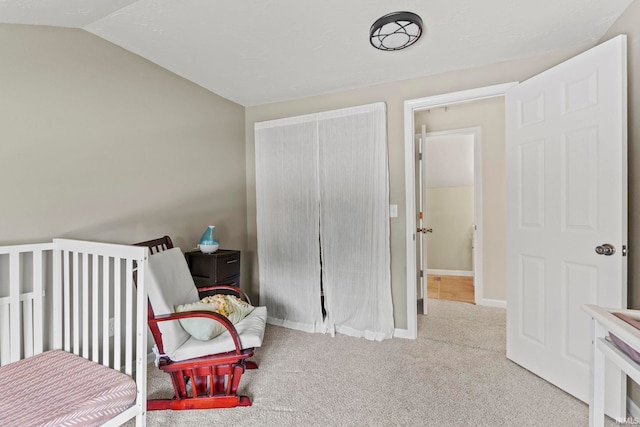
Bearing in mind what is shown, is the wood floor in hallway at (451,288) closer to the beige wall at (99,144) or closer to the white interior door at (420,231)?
the white interior door at (420,231)

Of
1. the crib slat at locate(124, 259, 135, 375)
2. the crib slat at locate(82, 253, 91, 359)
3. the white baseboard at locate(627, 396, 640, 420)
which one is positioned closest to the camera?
the crib slat at locate(124, 259, 135, 375)

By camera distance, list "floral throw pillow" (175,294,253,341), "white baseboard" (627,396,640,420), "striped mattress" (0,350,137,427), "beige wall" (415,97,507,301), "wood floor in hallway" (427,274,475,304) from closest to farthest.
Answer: "striped mattress" (0,350,137,427), "white baseboard" (627,396,640,420), "floral throw pillow" (175,294,253,341), "beige wall" (415,97,507,301), "wood floor in hallway" (427,274,475,304)

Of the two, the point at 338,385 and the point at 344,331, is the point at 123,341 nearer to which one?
the point at 338,385

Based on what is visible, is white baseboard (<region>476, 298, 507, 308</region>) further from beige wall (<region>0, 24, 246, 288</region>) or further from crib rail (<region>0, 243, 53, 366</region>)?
crib rail (<region>0, 243, 53, 366</region>)

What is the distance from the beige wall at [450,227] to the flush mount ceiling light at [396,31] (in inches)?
129

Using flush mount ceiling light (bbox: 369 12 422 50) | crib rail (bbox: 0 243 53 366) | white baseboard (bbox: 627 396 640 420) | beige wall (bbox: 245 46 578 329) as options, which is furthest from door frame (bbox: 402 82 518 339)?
crib rail (bbox: 0 243 53 366)

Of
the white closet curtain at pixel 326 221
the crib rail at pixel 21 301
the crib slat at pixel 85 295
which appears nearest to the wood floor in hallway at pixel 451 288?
the white closet curtain at pixel 326 221

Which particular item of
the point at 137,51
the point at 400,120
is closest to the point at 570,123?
the point at 400,120

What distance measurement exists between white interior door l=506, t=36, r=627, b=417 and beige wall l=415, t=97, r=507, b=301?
133cm

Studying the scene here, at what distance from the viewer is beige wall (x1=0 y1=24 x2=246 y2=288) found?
1.54 metres

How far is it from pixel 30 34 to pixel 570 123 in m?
3.10

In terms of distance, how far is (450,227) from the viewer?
4773mm

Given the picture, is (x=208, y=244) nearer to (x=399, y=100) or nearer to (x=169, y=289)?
(x=169, y=289)

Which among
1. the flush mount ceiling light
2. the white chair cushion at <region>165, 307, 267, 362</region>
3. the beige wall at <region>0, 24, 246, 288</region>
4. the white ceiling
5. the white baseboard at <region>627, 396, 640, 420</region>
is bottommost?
the white baseboard at <region>627, 396, 640, 420</region>
